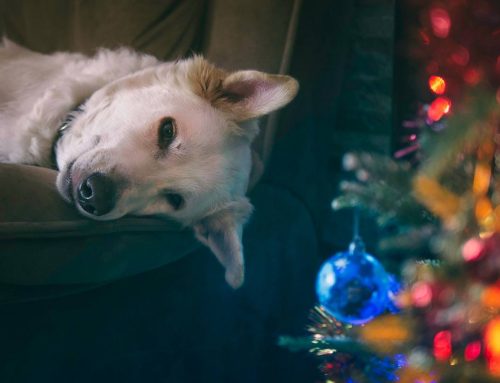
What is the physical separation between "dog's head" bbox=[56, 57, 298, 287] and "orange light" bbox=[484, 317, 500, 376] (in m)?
0.79

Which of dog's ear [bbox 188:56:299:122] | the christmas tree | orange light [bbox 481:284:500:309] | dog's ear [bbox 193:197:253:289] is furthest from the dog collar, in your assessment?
orange light [bbox 481:284:500:309]

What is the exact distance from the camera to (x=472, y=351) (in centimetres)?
79

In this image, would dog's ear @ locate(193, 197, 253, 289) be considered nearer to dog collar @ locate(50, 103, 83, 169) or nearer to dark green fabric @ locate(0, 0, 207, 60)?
dog collar @ locate(50, 103, 83, 169)

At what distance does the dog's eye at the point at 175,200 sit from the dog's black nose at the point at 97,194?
0.19 m

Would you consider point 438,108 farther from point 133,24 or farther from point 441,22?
point 133,24

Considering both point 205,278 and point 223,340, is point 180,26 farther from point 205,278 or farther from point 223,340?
point 223,340

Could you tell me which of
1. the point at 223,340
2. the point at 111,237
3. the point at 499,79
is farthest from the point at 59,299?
the point at 499,79

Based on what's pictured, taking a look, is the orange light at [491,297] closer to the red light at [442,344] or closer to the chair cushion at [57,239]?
the red light at [442,344]

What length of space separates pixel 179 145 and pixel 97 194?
0.93ft

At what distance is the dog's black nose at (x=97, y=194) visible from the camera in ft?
4.16

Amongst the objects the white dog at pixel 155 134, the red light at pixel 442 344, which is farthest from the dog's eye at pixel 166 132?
the red light at pixel 442 344

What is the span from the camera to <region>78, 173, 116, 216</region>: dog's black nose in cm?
127

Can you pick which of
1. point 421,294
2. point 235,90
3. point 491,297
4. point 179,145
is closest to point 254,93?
point 235,90

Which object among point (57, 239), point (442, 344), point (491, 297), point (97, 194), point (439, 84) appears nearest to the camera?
point (491, 297)
